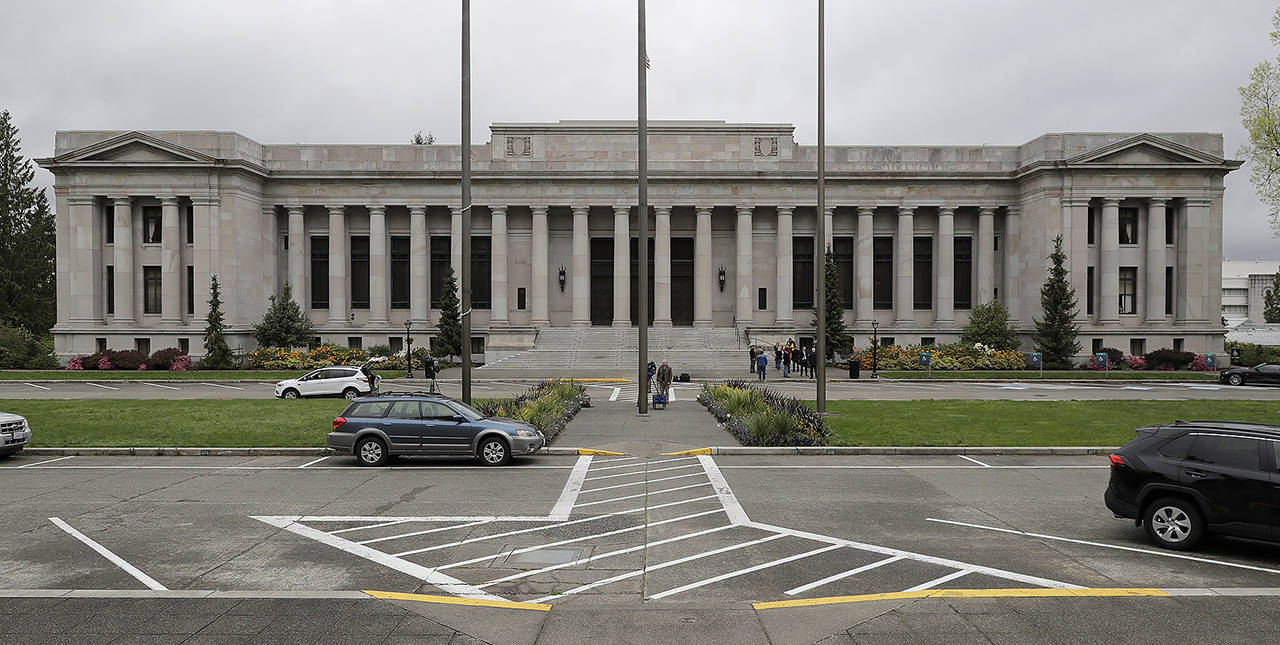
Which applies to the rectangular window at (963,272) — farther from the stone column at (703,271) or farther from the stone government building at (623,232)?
the stone column at (703,271)

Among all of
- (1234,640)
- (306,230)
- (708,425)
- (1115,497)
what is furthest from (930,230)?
(1234,640)

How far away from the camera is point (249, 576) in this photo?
356 inches

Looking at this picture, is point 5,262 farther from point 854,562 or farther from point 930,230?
point 854,562

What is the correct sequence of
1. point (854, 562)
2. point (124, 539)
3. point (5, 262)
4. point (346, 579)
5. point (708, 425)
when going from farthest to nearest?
1. point (5, 262)
2. point (708, 425)
3. point (124, 539)
4. point (854, 562)
5. point (346, 579)

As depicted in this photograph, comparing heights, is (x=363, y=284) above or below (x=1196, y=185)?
Result: below

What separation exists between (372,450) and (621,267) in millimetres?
39416

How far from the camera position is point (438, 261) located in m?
58.8

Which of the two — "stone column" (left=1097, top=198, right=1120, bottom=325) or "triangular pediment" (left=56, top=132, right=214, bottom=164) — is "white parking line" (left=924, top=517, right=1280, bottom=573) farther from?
"triangular pediment" (left=56, top=132, right=214, bottom=164)

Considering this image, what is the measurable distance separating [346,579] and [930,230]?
182 feet

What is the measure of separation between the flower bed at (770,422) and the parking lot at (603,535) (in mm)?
2309

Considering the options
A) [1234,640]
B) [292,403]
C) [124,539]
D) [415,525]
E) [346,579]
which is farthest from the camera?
[292,403]

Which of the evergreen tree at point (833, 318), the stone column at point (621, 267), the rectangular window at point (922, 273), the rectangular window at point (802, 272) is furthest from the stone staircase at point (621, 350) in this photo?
the rectangular window at point (922, 273)

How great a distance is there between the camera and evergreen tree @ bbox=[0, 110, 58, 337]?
68.2 meters

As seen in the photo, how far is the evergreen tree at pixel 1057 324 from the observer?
4694cm
